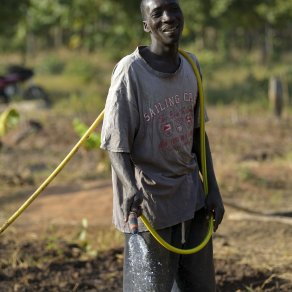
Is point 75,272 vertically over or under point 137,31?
under

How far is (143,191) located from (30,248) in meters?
2.67

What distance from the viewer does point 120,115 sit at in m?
2.93

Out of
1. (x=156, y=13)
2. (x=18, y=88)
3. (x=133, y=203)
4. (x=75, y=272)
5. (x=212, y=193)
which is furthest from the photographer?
(x=18, y=88)

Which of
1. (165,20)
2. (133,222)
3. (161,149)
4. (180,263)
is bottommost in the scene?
(180,263)

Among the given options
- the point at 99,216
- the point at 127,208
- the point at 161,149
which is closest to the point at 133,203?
the point at 127,208

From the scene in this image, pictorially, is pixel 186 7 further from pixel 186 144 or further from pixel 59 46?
pixel 186 144

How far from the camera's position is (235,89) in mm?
19250

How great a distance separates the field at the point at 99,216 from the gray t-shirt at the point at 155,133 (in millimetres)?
1297

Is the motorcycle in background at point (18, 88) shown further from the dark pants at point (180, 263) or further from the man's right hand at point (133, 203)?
the man's right hand at point (133, 203)

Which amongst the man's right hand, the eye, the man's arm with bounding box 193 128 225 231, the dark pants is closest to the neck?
the eye

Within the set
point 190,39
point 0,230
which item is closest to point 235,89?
point 190,39

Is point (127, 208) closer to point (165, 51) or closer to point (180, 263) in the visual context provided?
point (180, 263)

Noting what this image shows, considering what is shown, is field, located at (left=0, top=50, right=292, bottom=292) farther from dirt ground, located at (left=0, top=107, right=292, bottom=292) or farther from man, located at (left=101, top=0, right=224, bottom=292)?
man, located at (left=101, top=0, right=224, bottom=292)

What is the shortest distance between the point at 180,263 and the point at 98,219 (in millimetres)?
3349
